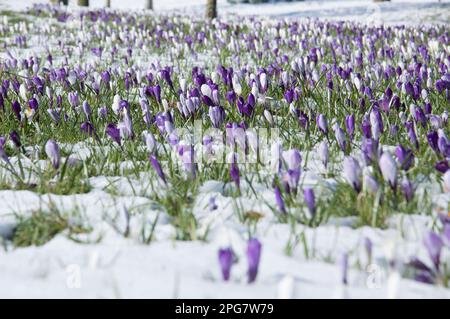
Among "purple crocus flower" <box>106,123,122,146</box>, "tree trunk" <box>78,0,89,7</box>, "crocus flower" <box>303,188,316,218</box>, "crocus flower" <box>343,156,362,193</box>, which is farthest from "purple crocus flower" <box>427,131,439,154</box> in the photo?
"tree trunk" <box>78,0,89,7</box>

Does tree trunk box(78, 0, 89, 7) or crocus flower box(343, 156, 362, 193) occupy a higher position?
tree trunk box(78, 0, 89, 7)

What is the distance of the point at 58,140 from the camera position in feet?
12.6

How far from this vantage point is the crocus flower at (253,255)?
1.79m

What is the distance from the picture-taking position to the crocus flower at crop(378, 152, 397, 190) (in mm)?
2363

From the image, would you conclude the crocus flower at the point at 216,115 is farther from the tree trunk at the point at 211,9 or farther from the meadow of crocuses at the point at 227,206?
the tree trunk at the point at 211,9

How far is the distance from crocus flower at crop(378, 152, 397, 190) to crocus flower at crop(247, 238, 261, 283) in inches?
34.7

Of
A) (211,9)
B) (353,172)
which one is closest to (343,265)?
(353,172)

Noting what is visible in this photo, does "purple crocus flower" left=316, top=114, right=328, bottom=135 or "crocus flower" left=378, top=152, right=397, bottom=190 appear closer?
"crocus flower" left=378, top=152, right=397, bottom=190

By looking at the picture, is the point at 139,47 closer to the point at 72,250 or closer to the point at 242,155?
the point at 242,155

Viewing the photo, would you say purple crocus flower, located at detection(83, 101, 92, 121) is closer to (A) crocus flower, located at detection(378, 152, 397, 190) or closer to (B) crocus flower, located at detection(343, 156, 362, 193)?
(B) crocus flower, located at detection(343, 156, 362, 193)

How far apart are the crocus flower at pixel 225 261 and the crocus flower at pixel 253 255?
7 cm

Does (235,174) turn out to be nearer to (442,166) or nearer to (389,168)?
(389,168)

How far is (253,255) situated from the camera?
70.8 inches

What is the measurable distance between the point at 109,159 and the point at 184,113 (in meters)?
1.03
